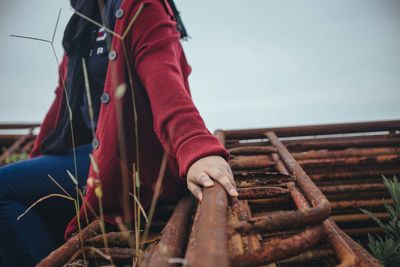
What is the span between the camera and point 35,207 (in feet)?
5.44

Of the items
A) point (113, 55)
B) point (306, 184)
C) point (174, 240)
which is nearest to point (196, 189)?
point (174, 240)

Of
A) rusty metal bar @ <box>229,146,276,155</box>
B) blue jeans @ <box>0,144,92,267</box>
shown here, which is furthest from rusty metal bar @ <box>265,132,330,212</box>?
blue jeans @ <box>0,144,92,267</box>

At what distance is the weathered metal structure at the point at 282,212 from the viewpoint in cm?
66

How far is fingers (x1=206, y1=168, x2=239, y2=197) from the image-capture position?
0.90m

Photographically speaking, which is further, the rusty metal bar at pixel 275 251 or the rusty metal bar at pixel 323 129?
the rusty metal bar at pixel 323 129

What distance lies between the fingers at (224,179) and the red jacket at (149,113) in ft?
0.36

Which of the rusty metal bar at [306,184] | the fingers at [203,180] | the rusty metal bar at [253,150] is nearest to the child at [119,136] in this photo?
the fingers at [203,180]

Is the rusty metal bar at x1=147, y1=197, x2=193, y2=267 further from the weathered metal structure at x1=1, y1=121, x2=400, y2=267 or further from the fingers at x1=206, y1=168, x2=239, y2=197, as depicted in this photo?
the fingers at x1=206, y1=168, x2=239, y2=197

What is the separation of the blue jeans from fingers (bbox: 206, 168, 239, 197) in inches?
43.5

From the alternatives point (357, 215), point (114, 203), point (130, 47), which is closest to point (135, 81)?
point (130, 47)

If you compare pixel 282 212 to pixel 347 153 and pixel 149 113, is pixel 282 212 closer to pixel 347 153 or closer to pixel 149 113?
pixel 149 113

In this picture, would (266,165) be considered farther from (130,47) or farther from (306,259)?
(130,47)

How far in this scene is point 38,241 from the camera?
1551 mm

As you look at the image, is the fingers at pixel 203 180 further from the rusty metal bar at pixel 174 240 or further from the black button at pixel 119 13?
the black button at pixel 119 13
